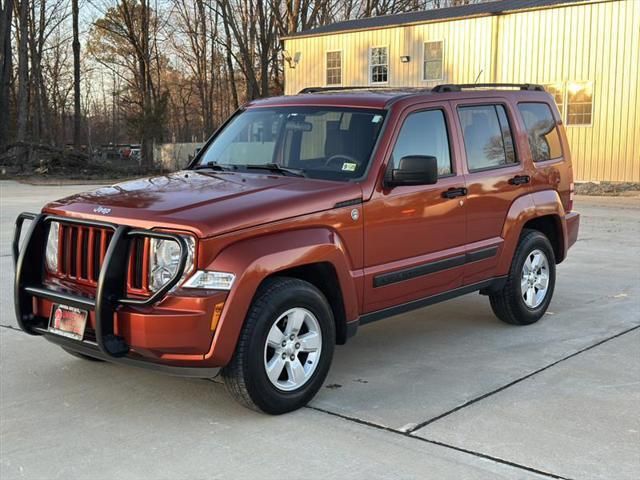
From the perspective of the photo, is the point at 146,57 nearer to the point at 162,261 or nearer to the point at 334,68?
the point at 334,68

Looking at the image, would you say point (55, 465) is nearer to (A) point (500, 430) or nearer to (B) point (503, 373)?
(A) point (500, 430)

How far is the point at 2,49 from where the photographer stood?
3219 centimetres

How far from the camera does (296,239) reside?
444 centimetres

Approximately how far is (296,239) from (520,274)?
2.69 m

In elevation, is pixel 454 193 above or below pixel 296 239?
above

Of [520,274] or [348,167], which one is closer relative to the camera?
[348,167]

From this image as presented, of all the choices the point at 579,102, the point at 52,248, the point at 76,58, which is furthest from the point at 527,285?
the point at 76,58

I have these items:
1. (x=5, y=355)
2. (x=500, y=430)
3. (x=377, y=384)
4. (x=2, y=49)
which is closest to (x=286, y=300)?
(x=377, y=384)

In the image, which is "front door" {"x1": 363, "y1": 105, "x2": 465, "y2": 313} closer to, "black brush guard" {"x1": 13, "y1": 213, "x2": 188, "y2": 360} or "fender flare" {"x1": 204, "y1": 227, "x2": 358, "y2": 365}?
"fender flare" {"x1": 204, "y1": 227, "x2": 358, "y2": 365}

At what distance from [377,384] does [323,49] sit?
24.3m

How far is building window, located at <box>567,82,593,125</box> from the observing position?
21688mm

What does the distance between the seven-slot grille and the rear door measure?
2.64m

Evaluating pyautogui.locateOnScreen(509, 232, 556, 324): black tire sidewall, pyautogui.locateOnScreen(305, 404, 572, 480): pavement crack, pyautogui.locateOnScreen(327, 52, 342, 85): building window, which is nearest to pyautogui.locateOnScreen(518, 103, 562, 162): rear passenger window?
pyautogui.locateOnScreen(509, 232, 556, 324): black tire sidewall

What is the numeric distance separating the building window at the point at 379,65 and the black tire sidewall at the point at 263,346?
74.5 feet
